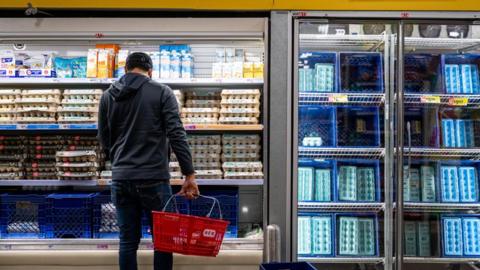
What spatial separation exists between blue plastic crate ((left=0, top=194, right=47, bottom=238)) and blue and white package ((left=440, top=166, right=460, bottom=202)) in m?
3.43

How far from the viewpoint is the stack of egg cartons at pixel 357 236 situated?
162 inches

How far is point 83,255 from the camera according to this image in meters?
3.74

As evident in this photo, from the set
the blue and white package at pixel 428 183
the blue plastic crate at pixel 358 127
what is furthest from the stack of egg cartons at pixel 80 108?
the blue and white package at pixel 428 183

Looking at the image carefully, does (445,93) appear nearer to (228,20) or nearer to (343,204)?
(343,204)

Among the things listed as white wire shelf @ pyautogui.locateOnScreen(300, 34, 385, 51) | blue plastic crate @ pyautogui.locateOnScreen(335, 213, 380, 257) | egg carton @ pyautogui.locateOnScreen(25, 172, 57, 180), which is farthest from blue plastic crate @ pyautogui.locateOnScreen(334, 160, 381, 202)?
egg carton @ pyautogui.locateOnScreen(25, 172, 57, 180)

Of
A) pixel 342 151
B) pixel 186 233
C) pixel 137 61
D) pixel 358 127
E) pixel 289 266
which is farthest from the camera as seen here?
pixel 358 127

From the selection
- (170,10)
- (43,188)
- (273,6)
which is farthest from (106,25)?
(43,188)

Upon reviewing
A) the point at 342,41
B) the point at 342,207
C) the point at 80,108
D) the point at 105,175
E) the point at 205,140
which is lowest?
the point at 342,207

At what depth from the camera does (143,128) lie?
133 inches

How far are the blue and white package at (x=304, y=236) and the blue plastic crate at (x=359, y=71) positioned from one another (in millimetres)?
1196

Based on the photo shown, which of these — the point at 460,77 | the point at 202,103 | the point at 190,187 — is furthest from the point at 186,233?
the point at 460,77

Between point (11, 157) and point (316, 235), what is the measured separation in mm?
2699

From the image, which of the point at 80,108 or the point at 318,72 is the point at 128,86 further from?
the point at 318,72

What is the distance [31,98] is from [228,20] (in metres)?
1.80
